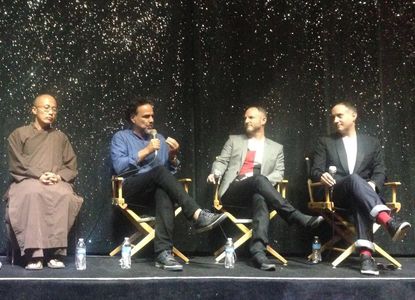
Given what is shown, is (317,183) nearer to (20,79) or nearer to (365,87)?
(365,87)

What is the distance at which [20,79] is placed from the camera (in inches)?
177

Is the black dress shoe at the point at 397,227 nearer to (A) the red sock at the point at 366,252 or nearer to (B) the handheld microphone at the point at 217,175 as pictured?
(A) the red sock at the point at 366,252

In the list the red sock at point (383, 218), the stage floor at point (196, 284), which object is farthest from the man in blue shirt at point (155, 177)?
the red sock at point (383, 218)

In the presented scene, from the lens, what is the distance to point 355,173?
13.0ft

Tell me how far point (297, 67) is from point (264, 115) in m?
0.63

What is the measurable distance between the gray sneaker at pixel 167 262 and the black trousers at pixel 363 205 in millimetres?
1102

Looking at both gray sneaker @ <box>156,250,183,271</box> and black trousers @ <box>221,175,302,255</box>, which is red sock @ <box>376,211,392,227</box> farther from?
gray sneaker @ <box>156,250,183,271</box>

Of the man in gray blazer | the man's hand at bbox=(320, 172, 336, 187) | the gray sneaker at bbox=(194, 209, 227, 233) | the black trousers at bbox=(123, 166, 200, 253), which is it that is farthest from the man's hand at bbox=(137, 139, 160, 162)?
the man's hand at bbox=(320, 172, 336, 187)

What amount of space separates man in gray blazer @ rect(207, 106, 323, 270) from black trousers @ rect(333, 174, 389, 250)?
393mm

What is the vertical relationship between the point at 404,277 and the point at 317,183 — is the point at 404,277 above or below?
below

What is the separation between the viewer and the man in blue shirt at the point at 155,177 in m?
3.57

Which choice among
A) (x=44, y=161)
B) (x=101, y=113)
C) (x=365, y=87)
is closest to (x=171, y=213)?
(x=44, y=161)

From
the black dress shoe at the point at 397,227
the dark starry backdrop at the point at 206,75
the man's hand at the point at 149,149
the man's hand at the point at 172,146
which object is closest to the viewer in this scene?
the black dress shoe at the point at 397,227

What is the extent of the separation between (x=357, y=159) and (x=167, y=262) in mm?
1567
